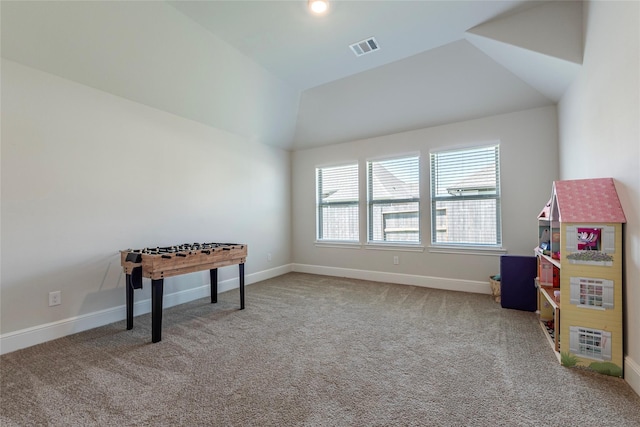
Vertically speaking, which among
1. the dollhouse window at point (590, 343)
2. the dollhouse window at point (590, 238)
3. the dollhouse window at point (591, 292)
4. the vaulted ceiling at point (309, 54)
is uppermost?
the vaulted ceiling at point (309, 54)

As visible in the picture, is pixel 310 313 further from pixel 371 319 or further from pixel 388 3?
pixel 388 3

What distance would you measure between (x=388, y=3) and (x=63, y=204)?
3.62 metres

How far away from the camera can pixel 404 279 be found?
4.52 meters

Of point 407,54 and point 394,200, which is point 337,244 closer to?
point 394,200

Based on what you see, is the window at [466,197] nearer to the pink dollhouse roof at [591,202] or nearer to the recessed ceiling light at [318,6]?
the pink dollhouse roof at [591,202]

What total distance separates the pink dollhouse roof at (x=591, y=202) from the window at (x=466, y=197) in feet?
6.08

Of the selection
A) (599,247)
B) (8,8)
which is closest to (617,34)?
(599,247)

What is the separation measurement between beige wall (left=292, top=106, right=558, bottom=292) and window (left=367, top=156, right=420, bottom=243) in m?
0.13

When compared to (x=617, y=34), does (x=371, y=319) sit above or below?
below

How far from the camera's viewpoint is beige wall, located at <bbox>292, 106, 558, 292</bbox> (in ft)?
12.0

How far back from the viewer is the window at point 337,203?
516 cm

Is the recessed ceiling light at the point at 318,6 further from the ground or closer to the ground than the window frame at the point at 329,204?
further from the ground

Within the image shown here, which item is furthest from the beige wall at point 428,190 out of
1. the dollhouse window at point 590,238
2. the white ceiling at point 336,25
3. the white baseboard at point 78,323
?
the white baseboard at point 78,323

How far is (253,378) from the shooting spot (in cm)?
195
